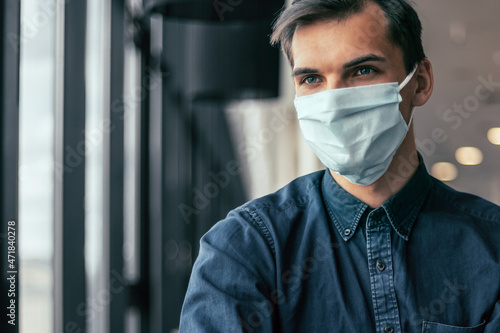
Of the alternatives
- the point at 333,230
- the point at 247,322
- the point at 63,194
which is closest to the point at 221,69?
the point at 63,194

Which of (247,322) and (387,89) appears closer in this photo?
(247,322)

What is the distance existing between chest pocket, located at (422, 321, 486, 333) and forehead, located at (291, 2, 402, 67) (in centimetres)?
58

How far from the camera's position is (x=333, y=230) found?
1367 mm

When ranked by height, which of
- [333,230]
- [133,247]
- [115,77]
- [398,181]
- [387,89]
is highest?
[115,77]

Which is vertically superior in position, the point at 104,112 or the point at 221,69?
the point at 221,69

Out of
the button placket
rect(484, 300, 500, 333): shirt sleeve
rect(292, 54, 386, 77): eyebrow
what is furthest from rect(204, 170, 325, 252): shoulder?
rect(484, 300, 500, 333): shirt sleeve

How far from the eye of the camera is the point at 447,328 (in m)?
1.26

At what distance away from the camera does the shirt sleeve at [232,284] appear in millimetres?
1182

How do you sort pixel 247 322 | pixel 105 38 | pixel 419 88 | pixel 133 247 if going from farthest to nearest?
pixel 133 247
pixel 105 38
pixel 419 88
pixel 247 322

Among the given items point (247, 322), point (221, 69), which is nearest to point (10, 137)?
point (247, 322)

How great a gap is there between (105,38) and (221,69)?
25.5 inches

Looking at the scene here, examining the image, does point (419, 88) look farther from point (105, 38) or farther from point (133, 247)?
point (133, 247)

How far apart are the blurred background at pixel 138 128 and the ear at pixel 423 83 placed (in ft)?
3.27

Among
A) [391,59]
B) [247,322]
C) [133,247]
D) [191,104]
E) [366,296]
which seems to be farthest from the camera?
[191,104]
